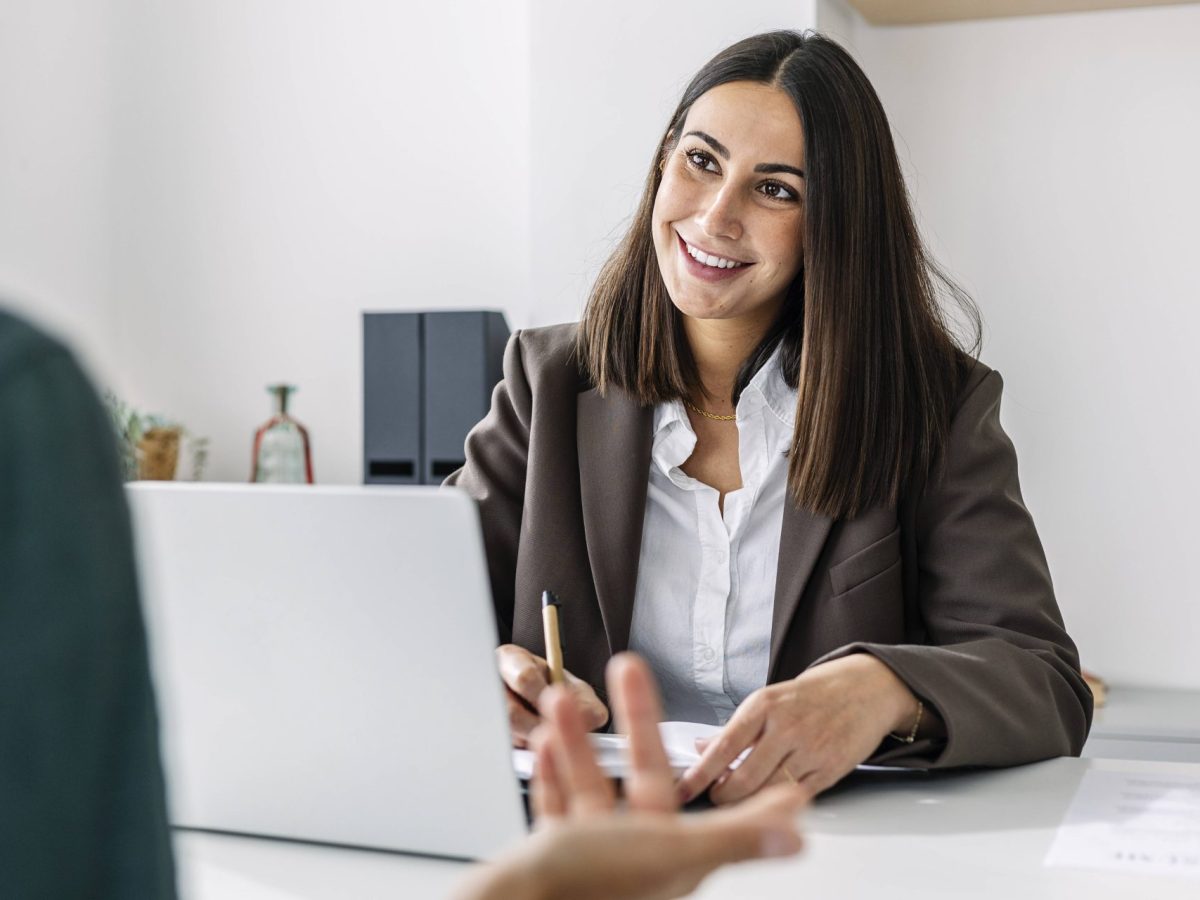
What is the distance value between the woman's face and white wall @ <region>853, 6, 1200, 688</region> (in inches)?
62.4

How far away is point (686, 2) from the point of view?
295cm

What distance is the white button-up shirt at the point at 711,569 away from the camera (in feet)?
5.04

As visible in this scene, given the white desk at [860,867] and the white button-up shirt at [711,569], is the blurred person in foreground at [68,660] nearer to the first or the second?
the white desk at [860,867]

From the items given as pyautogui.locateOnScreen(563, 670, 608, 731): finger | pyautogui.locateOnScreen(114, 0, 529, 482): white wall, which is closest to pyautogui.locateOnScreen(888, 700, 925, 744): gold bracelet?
pyautogui.locateOnScreen(563, 670, 608, 731): finger

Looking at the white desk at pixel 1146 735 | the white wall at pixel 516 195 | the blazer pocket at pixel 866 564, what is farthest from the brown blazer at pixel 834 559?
the white wall at pixel 516 195

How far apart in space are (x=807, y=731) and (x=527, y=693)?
0.26 metres

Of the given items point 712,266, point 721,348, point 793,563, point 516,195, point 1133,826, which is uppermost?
point 516,195

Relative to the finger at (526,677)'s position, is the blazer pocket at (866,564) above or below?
above

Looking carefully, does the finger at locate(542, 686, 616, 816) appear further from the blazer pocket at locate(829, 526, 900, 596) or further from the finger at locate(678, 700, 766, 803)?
the blazer pocket at locate(829, 526, 900, 596)

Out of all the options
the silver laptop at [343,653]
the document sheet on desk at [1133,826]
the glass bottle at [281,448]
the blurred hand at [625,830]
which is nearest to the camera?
the blurred hand at [625,830]

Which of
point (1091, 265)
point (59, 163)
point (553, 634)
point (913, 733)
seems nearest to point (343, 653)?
point (553, 634)

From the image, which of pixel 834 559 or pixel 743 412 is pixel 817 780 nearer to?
pixel 834 559

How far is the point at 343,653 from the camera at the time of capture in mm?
843

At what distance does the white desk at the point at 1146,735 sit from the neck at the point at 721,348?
4.35 feet
